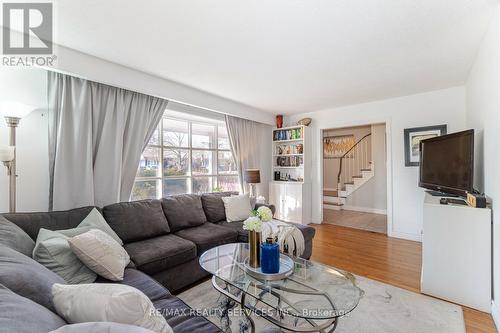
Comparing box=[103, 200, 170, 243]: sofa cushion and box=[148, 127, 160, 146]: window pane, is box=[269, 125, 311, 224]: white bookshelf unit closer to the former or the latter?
box=[148, 127, 160, 146]: window pane

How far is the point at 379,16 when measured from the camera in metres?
1.77

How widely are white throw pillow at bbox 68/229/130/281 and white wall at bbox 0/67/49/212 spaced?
126 centimetres

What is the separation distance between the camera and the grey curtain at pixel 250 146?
4.43 m

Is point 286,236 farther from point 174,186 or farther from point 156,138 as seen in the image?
point 156,138

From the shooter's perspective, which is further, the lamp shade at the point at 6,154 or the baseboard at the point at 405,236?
the baseboard at the point at 405,236

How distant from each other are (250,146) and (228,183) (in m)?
0.93

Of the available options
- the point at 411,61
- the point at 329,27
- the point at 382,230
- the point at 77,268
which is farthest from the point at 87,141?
the point at 382,230

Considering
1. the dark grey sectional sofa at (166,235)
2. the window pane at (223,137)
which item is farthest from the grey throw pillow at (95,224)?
the window pane at (223,137)

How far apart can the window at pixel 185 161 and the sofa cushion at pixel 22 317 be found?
2602 mm

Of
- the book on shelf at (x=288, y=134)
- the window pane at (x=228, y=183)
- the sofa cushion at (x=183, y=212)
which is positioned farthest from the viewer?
the book on shelf at (x=288, y=134)

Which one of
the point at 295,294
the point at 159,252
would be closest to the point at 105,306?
the point at 295,294

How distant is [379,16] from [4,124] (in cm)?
350

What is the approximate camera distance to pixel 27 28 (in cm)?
200

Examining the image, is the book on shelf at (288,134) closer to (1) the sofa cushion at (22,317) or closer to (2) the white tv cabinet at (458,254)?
(2) the white tv cabinet at (458,254)
